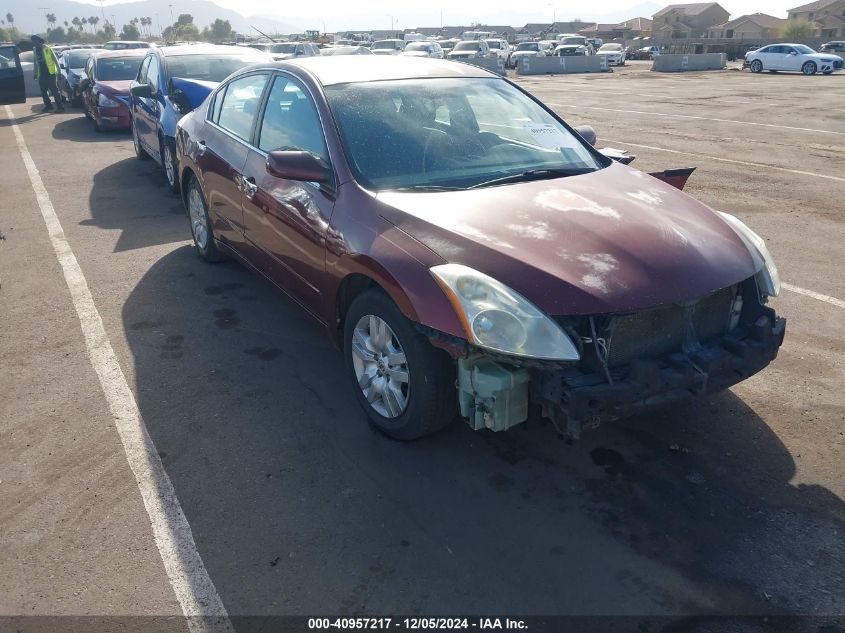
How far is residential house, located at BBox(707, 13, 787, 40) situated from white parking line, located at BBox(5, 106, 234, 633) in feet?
282

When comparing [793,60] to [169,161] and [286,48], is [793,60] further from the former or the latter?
[169,161]

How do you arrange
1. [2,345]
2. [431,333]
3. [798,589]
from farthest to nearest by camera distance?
[2,345] < [431,333] < [798,589]

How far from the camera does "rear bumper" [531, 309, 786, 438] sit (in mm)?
2998

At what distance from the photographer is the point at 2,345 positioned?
5.02 metres

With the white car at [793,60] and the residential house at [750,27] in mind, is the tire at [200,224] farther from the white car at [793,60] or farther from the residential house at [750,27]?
the residential house at [750,27]

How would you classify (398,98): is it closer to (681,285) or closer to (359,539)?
(681,285)

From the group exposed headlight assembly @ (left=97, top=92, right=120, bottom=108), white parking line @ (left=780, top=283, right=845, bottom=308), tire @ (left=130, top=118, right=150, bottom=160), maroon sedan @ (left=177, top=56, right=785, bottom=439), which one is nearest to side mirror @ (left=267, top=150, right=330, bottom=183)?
maroon sedan @ (left=177, top=56, right=785, bottom=439)

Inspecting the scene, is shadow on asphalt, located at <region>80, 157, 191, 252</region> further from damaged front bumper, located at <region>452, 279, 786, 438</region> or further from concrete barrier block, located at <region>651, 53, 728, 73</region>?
concrete barrier block, located at <region>651, 53, 728, 73</region>

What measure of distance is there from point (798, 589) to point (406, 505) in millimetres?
1607

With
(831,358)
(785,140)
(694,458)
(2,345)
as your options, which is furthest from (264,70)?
(785,140)

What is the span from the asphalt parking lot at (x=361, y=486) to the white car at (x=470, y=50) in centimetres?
3238

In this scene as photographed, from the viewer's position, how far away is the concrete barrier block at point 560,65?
3634 cm

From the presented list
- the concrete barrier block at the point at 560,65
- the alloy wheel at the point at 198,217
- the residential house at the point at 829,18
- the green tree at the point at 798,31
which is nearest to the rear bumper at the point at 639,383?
the alloy wheel at the point at 198,217

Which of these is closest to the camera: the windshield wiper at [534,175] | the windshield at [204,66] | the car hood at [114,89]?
the windshield wiper at [534,175]
